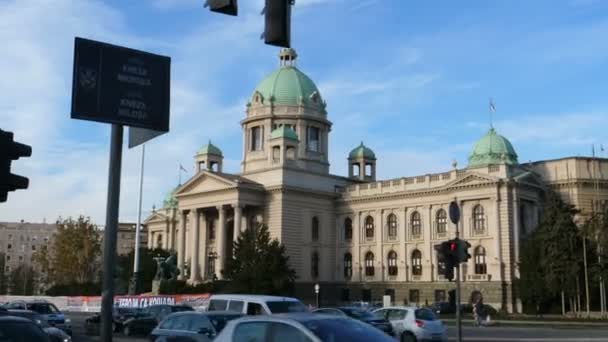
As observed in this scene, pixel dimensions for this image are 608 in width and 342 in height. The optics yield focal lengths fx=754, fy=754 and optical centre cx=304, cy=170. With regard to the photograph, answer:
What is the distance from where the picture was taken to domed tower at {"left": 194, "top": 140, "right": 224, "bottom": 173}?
103625mm

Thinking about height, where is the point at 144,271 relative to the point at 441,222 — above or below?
below

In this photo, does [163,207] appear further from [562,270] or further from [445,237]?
[562,270]

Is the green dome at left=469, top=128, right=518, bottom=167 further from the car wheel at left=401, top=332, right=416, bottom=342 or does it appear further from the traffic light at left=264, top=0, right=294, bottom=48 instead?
the traffic light at left=264, top=0, right=294, bottom=48

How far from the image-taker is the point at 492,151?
270 feet

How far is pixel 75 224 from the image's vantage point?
10494 centimetres

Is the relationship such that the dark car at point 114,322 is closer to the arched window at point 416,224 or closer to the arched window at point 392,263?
the arched window at point 416,224

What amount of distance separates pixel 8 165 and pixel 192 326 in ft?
38.9

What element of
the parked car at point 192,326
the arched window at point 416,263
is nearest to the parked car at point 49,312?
the parked car at point 192,326

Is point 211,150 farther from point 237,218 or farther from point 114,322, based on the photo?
point 114,322

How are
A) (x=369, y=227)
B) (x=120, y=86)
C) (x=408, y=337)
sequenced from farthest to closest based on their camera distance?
(x=369, y=227)
(x=408, y=337)
(x=120, y=86)

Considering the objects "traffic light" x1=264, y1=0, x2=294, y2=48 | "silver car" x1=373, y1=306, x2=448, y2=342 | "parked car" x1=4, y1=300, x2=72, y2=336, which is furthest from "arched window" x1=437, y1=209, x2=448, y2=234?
"traffic light" x1=264, y1=0, x2=294, y2=48

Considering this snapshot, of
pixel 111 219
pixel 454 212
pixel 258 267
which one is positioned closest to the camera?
pixel 111 219

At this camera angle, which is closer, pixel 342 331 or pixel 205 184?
pixel 342 331

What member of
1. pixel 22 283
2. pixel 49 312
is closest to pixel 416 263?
pixel 49 312
